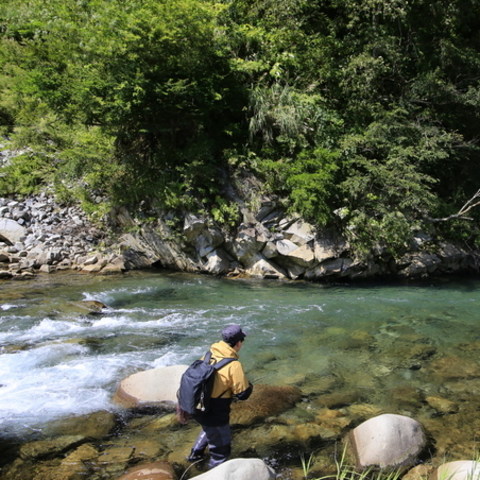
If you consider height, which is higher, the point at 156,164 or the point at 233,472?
the point at 156,164

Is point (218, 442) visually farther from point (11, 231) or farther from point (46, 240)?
point (11, 231)

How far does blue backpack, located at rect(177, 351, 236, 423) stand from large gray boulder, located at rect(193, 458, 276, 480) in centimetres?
45

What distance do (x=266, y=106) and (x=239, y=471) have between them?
10943 millimetres

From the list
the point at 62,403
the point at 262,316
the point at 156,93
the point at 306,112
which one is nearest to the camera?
the point at 62,403

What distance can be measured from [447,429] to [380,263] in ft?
25.4

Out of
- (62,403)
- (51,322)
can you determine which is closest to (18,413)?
(62,403)

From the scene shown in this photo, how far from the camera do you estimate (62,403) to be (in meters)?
5.02

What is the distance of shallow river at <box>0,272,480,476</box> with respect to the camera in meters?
5.50

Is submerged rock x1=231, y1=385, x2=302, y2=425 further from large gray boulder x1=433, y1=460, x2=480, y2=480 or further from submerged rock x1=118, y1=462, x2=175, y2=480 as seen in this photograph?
large gray boulder x1=433, y1=460, x2=480, y2=480

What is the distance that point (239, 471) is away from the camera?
3371 millimetres

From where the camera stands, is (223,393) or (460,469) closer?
(460,469)

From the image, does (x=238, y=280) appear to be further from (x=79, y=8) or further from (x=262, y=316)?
(x=79, y=8)

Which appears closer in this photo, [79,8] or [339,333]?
[339,333]

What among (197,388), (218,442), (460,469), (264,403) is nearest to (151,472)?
(218,442)
